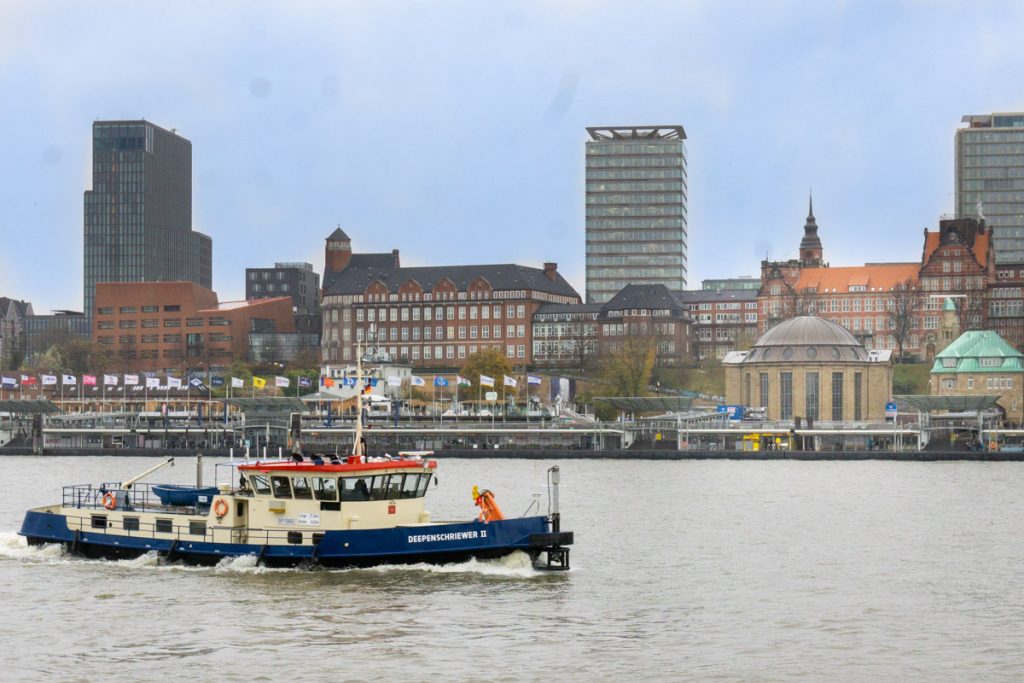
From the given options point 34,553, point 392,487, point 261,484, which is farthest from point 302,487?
point 34,553

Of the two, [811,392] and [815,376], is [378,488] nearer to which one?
[815,376]

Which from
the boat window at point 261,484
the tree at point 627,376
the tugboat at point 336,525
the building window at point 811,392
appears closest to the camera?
the tugboat at point 336,525

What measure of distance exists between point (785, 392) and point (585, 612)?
145m

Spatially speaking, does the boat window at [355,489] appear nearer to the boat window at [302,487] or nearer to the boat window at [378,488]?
the boat window at [378,488]

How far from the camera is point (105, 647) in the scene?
44.1 meters

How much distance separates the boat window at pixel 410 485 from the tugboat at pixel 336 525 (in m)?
0.03

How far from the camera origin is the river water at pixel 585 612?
41656 millimetres

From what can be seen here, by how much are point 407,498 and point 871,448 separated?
349 ft

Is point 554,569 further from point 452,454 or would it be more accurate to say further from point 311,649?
point 452,454

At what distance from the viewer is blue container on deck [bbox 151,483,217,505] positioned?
2354 inches

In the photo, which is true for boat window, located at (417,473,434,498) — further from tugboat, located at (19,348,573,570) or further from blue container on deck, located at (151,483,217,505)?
blue container on deck, located at (151,483,217,505)

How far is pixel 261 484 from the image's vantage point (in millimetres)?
56344

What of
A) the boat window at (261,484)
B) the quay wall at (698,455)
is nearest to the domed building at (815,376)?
the quay wall at (698,455)

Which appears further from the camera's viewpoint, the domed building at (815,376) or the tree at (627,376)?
the tree at (627,376)
